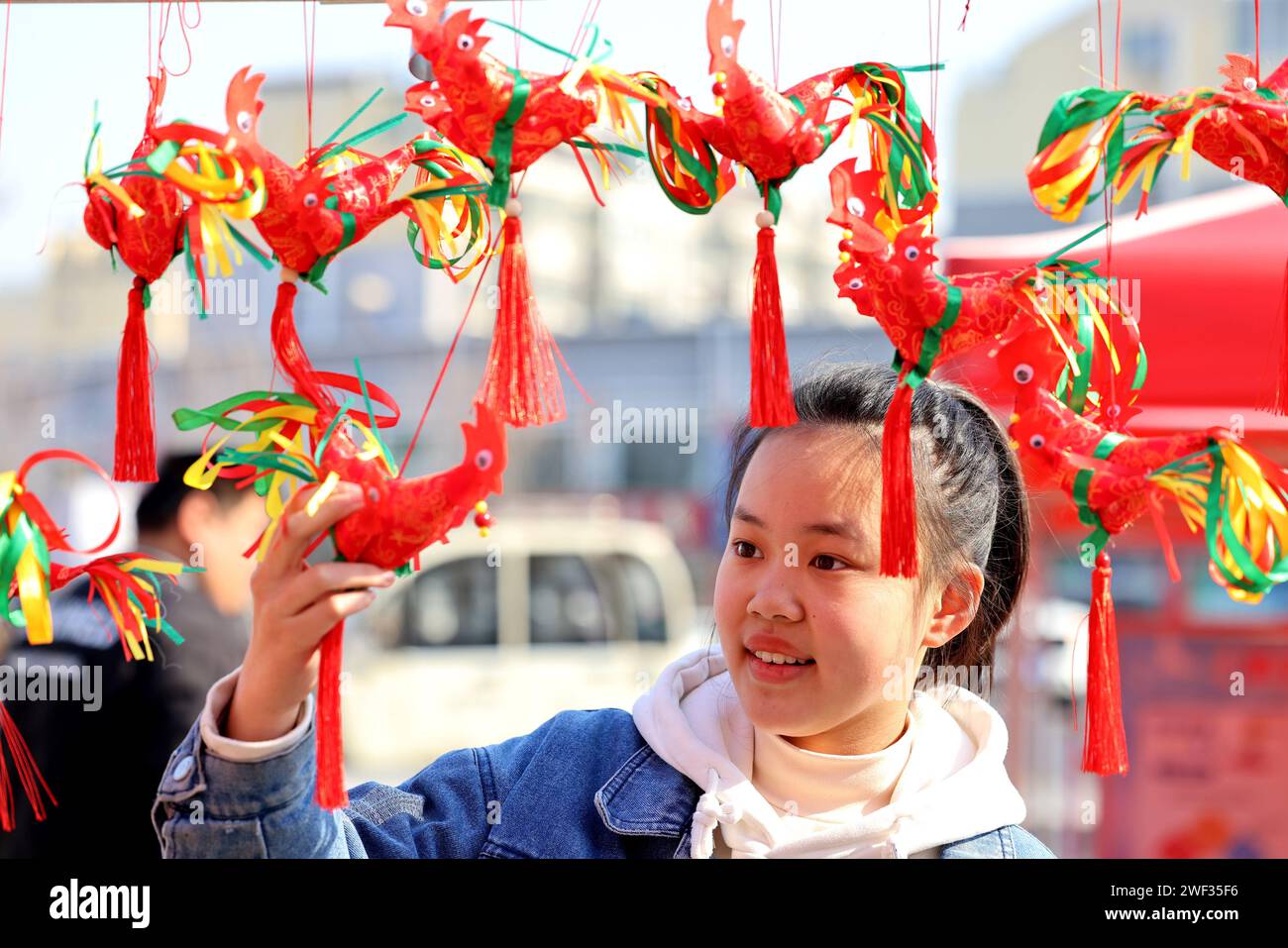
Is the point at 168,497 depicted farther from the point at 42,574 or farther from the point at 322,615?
the point at 322,615

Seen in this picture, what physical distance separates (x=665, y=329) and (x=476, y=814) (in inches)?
409

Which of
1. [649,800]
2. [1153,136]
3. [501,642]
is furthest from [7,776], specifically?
[501,642]

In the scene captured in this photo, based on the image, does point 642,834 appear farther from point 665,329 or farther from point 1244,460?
point 665,329

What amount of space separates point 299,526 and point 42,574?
8.5 inches

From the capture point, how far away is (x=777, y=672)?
1.07 metres

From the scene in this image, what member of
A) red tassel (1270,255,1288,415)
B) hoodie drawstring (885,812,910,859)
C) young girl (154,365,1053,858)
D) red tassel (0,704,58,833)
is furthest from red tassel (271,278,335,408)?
red tassel (1270,255,1288,415)

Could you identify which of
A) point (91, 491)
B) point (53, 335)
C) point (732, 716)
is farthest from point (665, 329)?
point (732, 716)

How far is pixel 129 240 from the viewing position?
958 millimetres

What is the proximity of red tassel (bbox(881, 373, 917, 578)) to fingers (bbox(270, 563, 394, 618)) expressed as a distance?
36 centimetres

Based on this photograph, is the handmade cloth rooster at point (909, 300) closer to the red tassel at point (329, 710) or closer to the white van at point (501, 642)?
the red tassel at point (329, 710)

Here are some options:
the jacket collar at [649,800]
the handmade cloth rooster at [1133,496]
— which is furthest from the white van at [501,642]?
the handmade cloth rooster at [1133,496]

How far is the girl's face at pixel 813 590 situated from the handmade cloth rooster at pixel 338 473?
30cm

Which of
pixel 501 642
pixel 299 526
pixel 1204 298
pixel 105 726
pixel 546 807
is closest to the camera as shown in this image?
pixel 299 526

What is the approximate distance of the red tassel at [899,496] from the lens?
37.5 inches
